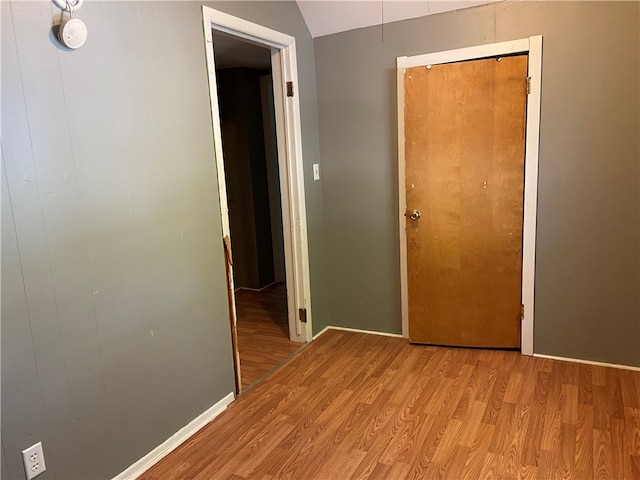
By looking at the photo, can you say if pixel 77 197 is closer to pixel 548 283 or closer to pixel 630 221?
pixel 548 283

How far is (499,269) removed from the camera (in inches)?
116

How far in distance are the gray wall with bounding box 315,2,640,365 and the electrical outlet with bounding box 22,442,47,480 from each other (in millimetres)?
2251

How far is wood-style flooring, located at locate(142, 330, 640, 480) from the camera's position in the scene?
1999mm

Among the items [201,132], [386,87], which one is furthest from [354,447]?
[386,87]

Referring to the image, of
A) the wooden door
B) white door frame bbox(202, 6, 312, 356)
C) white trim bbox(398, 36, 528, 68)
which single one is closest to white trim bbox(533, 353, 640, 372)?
the wooden door

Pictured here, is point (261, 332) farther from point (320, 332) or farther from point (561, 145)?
point (561, 145)

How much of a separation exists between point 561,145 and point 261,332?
7.79ft

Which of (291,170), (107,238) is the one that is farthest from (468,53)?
(107,238)

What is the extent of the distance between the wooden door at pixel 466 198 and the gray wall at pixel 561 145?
0.47ft

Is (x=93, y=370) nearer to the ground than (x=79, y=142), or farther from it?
nearer to the ground

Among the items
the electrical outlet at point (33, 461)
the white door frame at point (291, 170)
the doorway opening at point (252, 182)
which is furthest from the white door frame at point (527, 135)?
the electrical outlet at point (33, 461)

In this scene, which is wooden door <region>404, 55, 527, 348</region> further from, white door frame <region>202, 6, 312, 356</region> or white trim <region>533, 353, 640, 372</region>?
white door frame <region>202, 6, 312, 356</region>

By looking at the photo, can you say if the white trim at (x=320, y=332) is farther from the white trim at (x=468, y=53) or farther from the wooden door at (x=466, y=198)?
the white trim at (x=468, y=53)

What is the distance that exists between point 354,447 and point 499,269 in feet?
4.79
